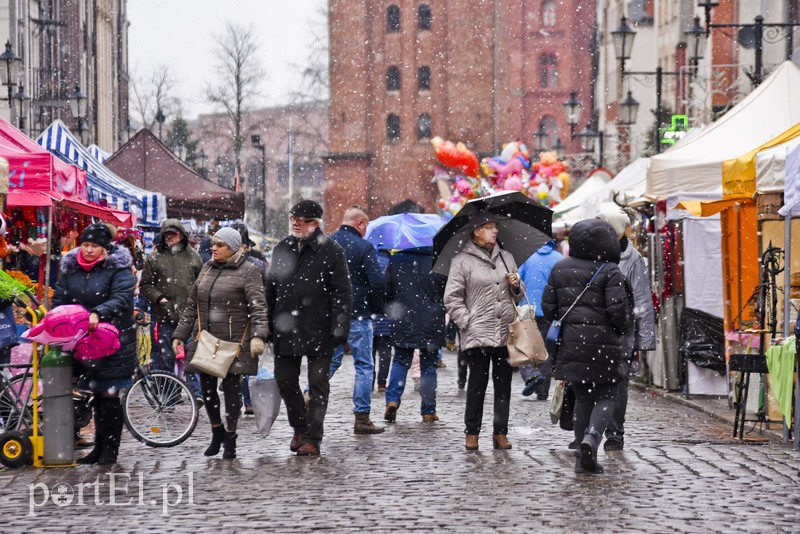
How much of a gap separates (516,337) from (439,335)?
2.62m

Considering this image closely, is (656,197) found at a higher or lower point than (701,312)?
higher

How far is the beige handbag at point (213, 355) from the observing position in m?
10.3

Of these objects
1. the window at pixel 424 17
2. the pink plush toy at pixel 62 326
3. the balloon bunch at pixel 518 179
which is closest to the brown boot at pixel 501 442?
the pink plush toy at pixel 62 326

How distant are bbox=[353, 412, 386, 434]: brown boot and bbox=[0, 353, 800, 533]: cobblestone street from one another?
0.34ft

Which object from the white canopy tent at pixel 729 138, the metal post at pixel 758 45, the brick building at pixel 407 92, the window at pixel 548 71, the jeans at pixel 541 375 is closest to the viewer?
the white canopy tent at pixel 729 138

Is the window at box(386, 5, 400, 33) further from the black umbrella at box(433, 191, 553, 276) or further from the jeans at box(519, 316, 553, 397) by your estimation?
the black umbrella at box(433, 191, 553, 276)

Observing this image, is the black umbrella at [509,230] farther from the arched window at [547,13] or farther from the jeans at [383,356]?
the arched window at [547,13]

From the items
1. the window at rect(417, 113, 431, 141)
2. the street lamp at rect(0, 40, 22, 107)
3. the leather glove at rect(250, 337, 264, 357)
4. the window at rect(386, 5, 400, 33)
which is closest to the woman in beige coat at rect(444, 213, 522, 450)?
the leather glove at rect(250, 337, 264, 357)

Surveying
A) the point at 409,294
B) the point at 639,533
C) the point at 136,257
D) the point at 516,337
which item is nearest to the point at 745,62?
the point at 136,257

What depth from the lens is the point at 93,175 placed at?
19.0 meters

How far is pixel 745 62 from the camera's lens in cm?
3681

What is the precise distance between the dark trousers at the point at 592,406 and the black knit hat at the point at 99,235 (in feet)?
11.0

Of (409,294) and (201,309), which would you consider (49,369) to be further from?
(409,294)

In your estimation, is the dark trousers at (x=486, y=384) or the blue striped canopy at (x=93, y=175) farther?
the blue striped canopy at (x=93, y=175)
